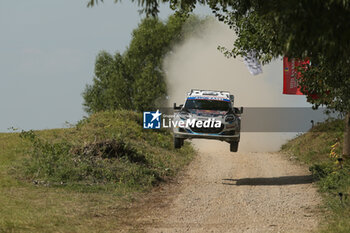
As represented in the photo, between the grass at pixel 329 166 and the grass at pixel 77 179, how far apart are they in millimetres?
6610

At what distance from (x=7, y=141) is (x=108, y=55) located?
29386mm

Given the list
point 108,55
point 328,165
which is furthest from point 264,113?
point 328,165

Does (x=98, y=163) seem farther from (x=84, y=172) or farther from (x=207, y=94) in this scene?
(x=207, y=94)

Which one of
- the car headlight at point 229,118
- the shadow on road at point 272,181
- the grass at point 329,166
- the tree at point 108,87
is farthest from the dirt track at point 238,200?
the tree at point 108,87

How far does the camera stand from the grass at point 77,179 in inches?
567

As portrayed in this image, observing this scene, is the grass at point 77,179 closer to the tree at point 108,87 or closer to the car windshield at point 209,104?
the car windshield at point 209,104

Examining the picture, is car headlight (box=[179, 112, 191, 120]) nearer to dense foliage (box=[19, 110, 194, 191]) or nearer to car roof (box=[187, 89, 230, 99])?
car roof (box=[187, 89, 230, 99])

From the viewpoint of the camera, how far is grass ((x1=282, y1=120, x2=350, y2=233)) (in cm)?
1454

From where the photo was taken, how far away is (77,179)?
20.3 m

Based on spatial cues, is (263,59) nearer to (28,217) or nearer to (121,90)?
(28,217)

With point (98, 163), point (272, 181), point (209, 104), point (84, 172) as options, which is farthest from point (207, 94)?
point (84, 172)

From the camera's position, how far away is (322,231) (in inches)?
510

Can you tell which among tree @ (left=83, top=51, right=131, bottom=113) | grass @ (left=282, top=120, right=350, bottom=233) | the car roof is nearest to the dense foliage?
the car roof

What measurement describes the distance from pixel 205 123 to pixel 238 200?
317 cm
